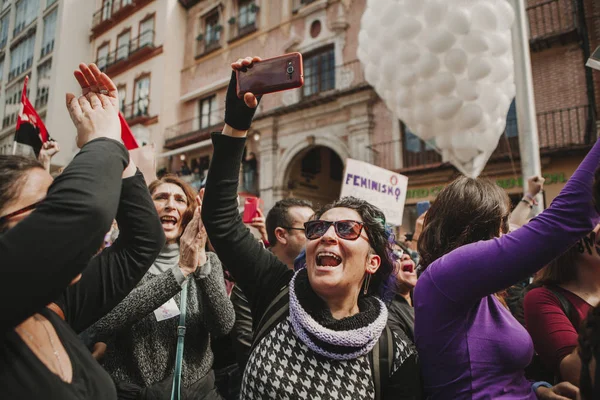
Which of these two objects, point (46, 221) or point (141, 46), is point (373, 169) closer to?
point (46, 221)

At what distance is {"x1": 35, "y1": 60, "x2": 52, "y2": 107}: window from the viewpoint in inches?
136

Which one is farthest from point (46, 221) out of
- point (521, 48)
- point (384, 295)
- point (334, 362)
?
point (521, 48)

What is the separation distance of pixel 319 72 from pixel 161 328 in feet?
43.4

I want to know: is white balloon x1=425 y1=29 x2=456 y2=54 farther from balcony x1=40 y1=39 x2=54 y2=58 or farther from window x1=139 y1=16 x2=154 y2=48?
window x1=139 y1=16 x2=154 y2=48

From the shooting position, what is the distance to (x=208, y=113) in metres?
17.1

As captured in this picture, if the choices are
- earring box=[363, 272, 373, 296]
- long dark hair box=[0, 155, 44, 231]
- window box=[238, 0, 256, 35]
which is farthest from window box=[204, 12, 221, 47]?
long dark hair box=[0, 155, 44, 231]

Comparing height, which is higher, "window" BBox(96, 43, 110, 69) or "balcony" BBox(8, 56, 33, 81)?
"window" BBox(96, 43, 110, 69)

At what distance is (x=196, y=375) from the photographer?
1938 mm

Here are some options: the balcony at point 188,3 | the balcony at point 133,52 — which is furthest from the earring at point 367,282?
the balcony at point 188,3

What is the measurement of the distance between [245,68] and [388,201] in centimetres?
426

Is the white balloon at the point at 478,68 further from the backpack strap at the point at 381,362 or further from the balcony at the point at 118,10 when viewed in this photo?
the balcony at the point at 118,10

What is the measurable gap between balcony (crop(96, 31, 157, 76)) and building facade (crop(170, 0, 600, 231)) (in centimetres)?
152

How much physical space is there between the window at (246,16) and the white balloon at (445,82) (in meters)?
13.2

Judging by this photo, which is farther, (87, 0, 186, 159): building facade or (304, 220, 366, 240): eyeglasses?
(87, 0, 186, 159): building facade
